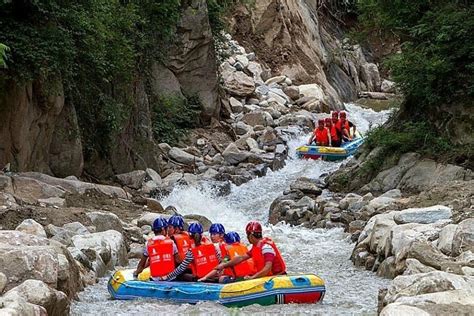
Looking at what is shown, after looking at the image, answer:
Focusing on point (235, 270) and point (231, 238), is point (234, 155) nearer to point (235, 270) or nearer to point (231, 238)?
point (231, 238)

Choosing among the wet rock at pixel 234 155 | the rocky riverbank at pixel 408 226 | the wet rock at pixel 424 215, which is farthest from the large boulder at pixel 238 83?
the wet rock at pixel 424 215

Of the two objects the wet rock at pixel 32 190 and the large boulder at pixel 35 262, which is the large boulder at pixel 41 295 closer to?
the large boulder at pixel 35 262

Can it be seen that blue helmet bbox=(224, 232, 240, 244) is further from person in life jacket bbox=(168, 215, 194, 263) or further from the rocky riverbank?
the rocky riverbank

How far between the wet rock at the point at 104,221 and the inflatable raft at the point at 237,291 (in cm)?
314

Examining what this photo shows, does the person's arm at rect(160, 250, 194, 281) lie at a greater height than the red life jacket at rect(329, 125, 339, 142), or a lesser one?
lesser

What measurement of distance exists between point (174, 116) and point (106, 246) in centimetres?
1179

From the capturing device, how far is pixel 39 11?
13094mm

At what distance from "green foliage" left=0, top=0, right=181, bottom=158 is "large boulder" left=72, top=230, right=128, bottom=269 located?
137 inches

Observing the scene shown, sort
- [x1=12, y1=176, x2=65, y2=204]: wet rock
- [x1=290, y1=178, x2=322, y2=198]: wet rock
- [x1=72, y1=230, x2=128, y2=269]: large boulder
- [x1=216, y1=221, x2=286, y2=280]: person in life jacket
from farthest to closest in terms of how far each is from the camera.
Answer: [x1=290, y1=178, x2=322, y2=198]: wet rock, [x1=12, y1=176, x2=65, y2=204]: wet rock, [x1=72, y1=230, x2=128, y2=269]: large boulder, [x1=216, y1=221, x2=286, y2=280]: person in life jacket

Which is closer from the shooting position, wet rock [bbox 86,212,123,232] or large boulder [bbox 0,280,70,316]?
large boulder [bbox 0,280,70,316]

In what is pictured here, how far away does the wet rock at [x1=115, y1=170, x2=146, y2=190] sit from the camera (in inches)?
659

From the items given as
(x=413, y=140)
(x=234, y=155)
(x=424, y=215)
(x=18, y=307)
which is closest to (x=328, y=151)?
(x=234, y=155)

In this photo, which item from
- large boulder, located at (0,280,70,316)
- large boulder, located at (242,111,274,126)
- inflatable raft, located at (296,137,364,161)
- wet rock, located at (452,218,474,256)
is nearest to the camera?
large boulder, located at (0,280,70,316)

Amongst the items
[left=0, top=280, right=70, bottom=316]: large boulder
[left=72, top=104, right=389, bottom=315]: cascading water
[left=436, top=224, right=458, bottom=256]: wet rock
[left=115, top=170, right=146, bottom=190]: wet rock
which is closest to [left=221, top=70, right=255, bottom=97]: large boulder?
[left=72, top=104, right=389, bottom=315]: cascading water
